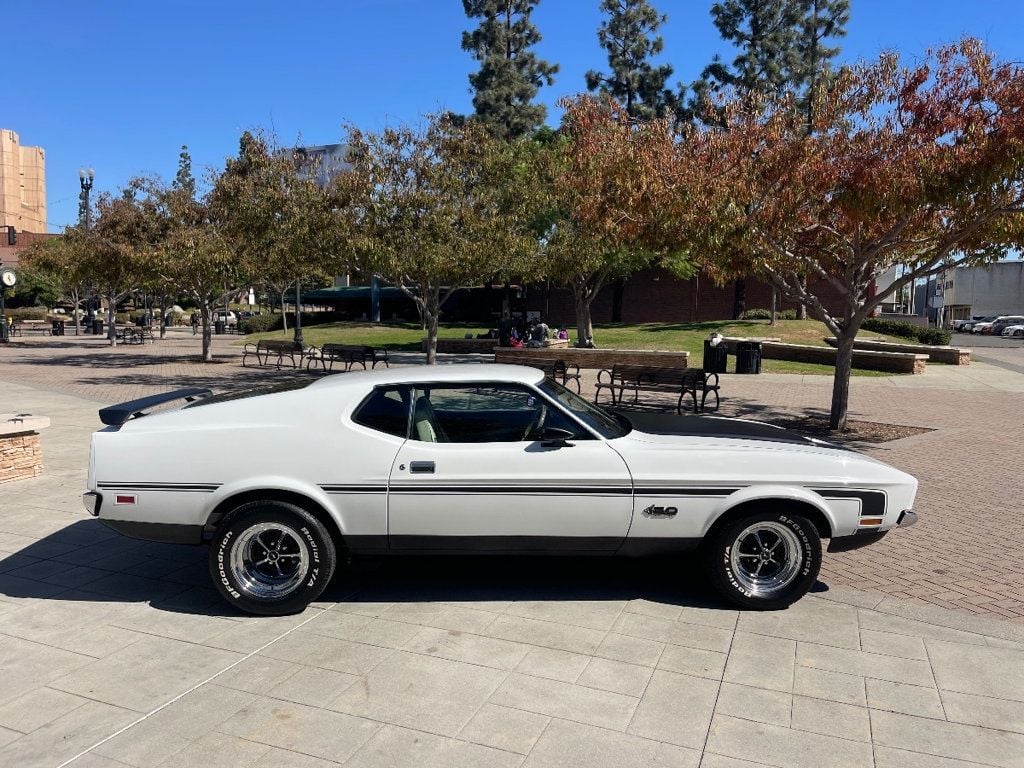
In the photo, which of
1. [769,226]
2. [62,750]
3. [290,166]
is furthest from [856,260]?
[290,166]

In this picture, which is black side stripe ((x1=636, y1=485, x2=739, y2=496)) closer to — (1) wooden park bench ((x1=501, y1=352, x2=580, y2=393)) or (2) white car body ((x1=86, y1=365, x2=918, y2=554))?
(2) white car body ((x1=86, y1=365, x2=918, y2=554))

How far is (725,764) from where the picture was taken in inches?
128

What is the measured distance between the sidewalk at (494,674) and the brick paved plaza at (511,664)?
0.01 metres

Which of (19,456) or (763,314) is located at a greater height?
(763,314)

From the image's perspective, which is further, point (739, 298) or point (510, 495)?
point (739, 298)

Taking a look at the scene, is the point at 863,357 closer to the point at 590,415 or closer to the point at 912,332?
the point at 912,332

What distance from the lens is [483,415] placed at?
5.00 meters

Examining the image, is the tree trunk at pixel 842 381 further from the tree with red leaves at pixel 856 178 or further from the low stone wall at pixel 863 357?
the low stone wall at pixel 863 357

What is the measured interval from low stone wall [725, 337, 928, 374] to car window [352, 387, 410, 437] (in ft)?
67.1

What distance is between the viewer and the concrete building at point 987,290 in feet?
258

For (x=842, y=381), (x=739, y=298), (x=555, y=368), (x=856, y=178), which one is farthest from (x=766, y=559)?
(x=739, y=298)

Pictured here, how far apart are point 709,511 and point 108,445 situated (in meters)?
3.58

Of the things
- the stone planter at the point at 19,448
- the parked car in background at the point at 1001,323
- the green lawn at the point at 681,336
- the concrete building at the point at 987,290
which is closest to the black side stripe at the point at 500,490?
the stone planter at the point at 19,448

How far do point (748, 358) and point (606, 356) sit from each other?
13.1 feet
